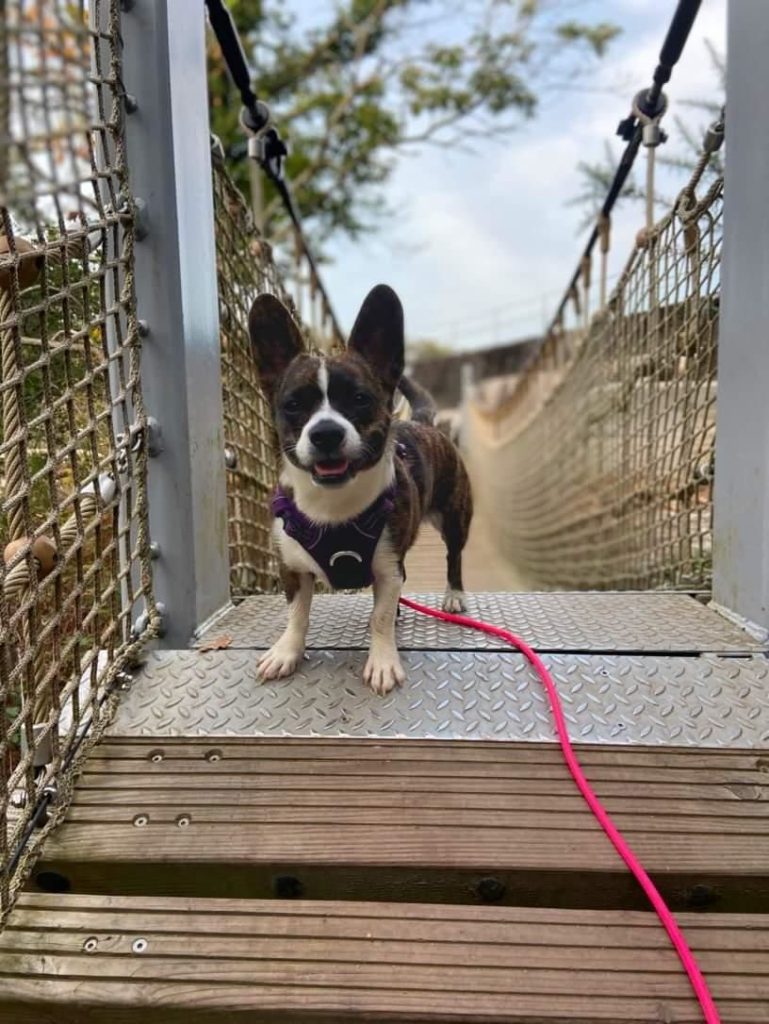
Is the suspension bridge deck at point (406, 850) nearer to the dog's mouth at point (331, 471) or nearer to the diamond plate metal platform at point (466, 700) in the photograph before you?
the diamond plate metal platform at point (466, 700)

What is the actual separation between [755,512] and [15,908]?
1.20m

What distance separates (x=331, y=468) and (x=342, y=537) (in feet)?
0.48

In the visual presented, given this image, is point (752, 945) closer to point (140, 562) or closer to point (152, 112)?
point (140, 562)

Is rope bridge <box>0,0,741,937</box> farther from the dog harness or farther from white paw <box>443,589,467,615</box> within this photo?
white paw <box>443,589,467,615</box>

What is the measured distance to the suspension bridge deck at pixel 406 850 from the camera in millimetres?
685

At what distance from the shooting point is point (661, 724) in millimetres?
1005

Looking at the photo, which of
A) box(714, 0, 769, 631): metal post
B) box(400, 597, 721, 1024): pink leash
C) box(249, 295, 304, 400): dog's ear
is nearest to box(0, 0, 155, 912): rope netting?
box(249, 295, 304, 400): dog's ear

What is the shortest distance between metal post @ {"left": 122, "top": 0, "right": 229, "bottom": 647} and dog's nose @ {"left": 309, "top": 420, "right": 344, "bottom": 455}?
0.87ft

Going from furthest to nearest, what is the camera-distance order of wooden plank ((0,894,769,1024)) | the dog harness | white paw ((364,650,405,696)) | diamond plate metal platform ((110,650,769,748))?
1. the dog harness
2. white paw ((364,650,405,696))
3. diamond plate metal platform ((110,650,769,748))
4. wooden plank ((0,894,769,1024))

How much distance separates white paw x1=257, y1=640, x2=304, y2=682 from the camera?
1.14 meters

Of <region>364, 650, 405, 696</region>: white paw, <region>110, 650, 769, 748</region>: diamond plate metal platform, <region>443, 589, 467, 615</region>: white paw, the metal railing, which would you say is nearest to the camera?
<region>110, 650, 769, 748</region>: diamond plate metal platform

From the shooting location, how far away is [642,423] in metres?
2.41

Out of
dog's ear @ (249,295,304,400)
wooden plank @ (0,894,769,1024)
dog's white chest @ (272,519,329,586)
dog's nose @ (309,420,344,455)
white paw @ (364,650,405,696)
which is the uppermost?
dog's ear @ (249,295,304,400)

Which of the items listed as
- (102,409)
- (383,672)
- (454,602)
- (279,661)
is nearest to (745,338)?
(454,602)
